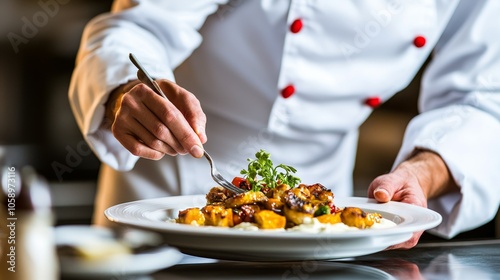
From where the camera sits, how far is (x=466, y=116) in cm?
149

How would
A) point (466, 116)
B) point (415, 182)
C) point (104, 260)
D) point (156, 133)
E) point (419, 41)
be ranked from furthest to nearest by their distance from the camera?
point (419, 41), point (466, 116), point (415, 182), point (156, 133), point (104, 260)

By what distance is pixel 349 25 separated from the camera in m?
1.57

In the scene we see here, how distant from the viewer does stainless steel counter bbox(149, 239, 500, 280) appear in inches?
33.7

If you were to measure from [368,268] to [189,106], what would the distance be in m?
0.35

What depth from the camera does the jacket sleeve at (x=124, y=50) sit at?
1.31 meters

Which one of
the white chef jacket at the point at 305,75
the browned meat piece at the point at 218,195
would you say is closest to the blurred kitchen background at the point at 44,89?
the white chef jacket at the point at 305,75

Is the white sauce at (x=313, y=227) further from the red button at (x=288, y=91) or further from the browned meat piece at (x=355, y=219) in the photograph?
the red button at (x=288, y=91)

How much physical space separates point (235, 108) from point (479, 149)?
506mm

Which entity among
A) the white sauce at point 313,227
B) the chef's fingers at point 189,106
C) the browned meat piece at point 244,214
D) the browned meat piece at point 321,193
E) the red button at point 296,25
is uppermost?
the red button at point 296,25

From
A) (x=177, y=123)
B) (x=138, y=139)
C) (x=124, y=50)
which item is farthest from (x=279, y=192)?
(x=124, y=50)

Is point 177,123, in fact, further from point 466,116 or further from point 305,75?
point 466,116

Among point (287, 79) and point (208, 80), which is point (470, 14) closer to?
point (287, 79)

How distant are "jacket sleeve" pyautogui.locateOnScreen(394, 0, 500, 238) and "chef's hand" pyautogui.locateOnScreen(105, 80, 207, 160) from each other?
20.2 inches

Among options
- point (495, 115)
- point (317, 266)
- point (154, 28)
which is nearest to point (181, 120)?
point (317, 266)
